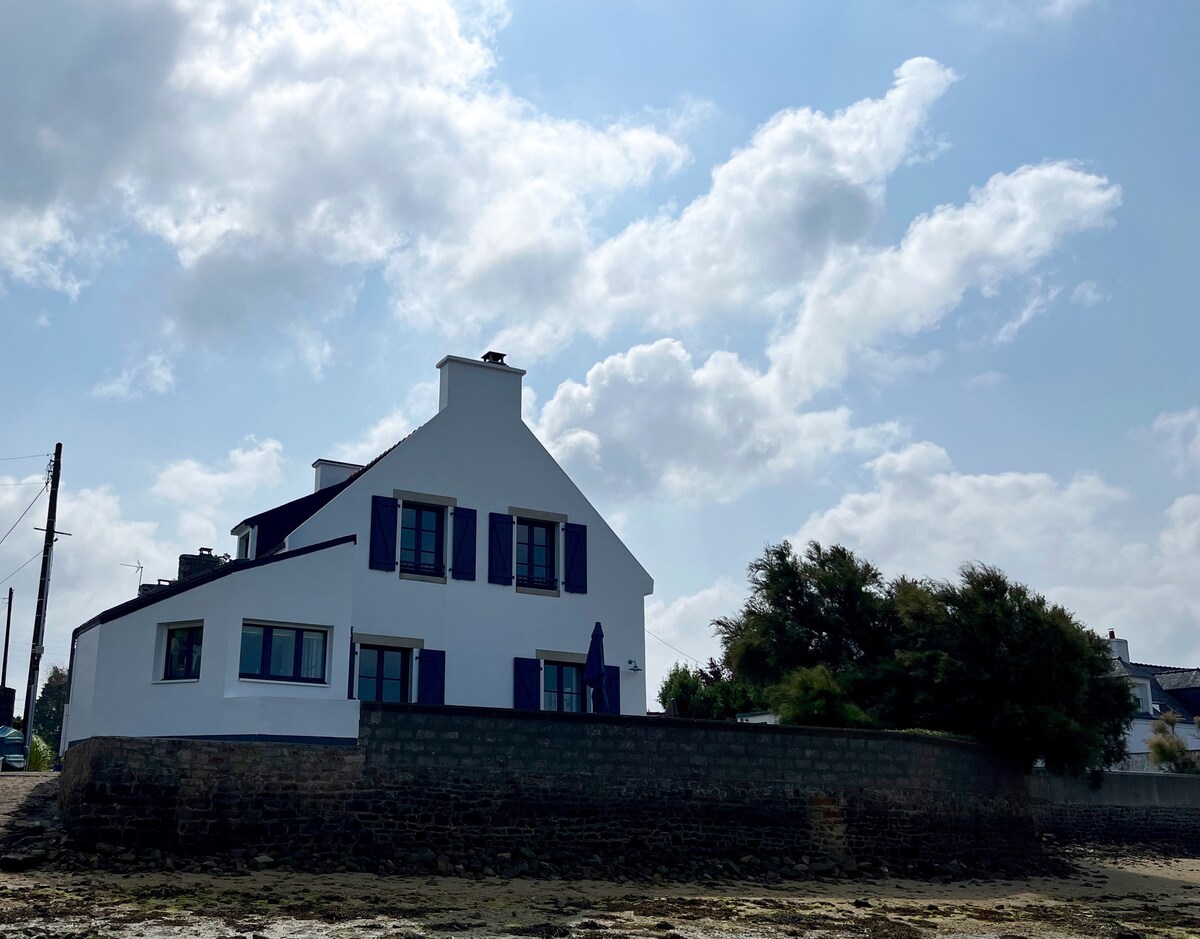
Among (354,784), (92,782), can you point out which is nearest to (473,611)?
(354,784)

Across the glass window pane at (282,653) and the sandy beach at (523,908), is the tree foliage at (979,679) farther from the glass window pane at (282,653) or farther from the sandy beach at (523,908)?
the glass window pane at (282,653)

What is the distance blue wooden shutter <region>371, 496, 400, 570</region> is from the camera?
22.8 meters

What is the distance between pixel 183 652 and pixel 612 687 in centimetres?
843

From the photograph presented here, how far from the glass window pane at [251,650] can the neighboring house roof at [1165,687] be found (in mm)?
40523

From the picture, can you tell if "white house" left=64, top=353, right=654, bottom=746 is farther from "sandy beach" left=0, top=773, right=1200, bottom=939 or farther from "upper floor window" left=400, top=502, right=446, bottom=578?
"sandy beach" left=0, top=773, right=1200, bottom=939

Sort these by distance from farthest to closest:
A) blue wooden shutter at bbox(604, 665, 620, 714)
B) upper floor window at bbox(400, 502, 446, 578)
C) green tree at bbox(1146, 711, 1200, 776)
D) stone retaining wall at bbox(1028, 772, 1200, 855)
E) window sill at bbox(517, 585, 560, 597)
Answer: green tree at bbox(1146, 711, 1200, 776) → stone retaining wall at bbox(1028, 772, 1200, 855) → blue wooden shutter at bbox(604, 665, 620, 714) → window sill at bbox(517, 585, 560, 597) → upper floor window at bbox(400, 502, 446, 578)

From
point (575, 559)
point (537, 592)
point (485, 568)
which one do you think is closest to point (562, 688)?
point (537, 592)

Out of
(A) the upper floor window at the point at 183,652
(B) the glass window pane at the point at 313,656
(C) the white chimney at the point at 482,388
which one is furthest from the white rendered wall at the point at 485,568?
(A) the upper floor window at the point at 183,652

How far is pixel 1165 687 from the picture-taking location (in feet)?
184

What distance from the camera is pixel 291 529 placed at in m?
23.9

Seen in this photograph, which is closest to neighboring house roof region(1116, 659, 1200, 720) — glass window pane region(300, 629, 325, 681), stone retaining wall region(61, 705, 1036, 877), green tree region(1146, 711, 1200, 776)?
green tree region(1146, 711, 1200, 776)

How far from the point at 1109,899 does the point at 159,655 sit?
16.2 m

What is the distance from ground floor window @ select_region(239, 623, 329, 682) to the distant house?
3630 cm

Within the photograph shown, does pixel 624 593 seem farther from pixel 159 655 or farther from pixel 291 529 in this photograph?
pixel 159 655
